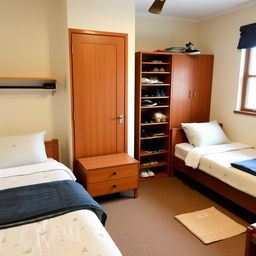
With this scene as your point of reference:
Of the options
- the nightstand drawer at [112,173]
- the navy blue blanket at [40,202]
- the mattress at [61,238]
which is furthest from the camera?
the nightstand drawer at [112,173]

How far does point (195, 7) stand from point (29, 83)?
95.9 inches

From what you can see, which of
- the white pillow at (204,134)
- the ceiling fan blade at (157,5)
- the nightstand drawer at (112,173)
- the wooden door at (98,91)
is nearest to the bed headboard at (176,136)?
the white pillow at (204,134)

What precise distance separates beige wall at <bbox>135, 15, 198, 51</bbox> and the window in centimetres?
106

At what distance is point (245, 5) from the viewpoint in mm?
3262

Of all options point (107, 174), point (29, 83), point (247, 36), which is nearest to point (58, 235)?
point (107, 174)

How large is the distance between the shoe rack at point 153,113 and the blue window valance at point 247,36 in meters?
0.97

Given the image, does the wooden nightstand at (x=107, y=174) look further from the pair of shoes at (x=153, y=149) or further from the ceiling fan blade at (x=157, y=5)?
the ceiling fan blade at (x=157, y=5)

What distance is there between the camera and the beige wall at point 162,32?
376 cm

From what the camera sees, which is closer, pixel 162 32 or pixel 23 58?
pixel 23 58

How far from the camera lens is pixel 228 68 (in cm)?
363

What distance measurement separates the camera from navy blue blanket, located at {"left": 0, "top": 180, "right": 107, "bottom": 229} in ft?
5.31

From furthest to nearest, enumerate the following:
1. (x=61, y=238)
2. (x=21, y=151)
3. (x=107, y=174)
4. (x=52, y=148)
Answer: (x=52, y=148), (x=107, y=174), (x=21, y=151), (x=61, y=238)

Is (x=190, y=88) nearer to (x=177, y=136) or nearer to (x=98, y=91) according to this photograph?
(x=177, y=136)

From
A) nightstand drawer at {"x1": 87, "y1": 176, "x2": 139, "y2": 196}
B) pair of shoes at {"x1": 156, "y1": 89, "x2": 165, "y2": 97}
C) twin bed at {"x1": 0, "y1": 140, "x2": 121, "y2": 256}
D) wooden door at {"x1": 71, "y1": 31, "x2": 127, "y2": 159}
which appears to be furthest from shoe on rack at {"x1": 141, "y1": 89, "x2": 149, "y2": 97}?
twin bed at {"x1": 0, "y1": 140, "x2": 121, "y2": 256}
